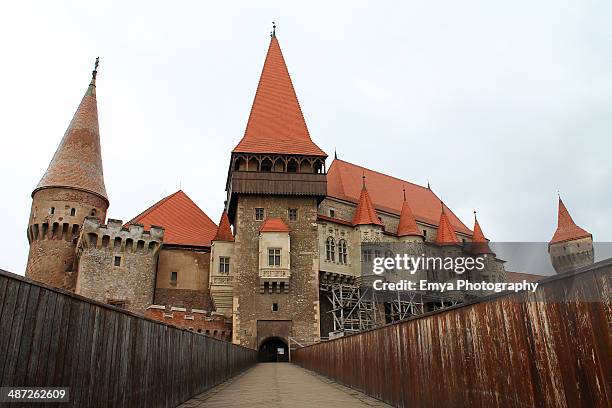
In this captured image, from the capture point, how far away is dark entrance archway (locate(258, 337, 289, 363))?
27.3 metres

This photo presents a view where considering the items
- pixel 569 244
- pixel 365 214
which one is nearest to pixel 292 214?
pixel 365 214

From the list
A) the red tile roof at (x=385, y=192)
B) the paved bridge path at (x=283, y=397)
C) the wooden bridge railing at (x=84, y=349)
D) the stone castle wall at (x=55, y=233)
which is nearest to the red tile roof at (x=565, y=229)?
the red tile roof at (x=385, y=192)

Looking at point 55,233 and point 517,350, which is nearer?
point 517,350

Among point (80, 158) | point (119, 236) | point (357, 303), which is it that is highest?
point (80, 158)

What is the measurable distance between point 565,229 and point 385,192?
64.9 feet

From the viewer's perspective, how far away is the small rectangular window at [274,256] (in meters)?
27.0

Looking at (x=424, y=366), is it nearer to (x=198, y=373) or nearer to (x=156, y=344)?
(x=156, y=344)

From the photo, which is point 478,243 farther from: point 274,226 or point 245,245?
point 245,245

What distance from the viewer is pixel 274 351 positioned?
2881cm

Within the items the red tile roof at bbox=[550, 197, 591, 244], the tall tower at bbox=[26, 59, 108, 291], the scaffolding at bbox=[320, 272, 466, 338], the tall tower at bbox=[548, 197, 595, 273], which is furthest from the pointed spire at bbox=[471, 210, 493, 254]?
the tall tower at bbox=[26, 59, 108, 291]

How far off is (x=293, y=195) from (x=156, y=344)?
2286cm

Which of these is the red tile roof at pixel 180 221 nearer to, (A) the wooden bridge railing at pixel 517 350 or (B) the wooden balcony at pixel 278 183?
(B) the wooden balcony at pixel 278 183

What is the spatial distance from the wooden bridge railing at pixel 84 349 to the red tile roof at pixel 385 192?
2875cm

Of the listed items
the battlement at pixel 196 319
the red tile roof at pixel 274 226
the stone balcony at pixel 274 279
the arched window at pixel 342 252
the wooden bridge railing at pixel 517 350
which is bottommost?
the wooden bridge railing at pixel 517 350
